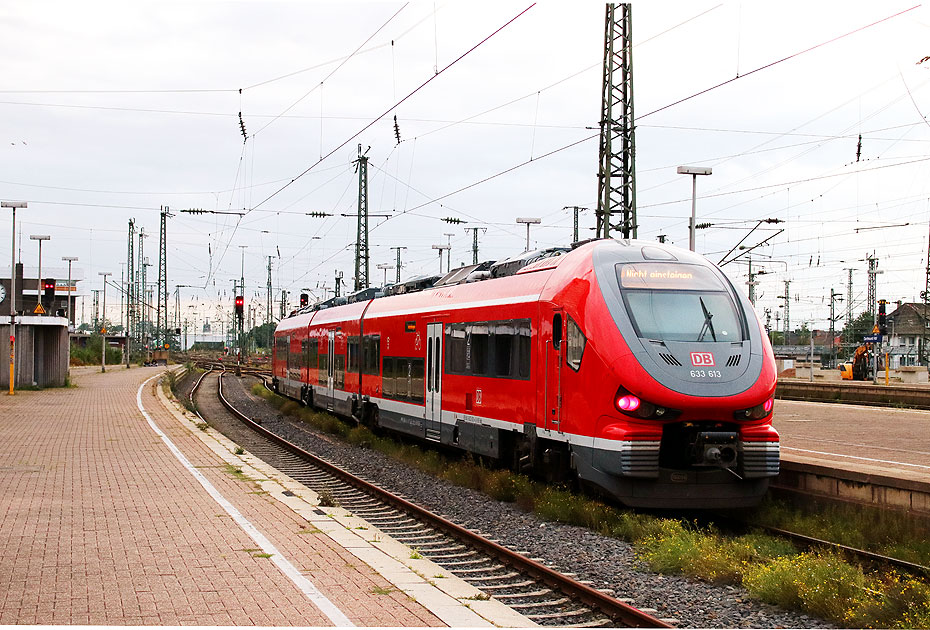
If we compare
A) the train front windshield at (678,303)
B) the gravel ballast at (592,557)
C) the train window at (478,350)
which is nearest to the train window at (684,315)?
the train front windshield at (678,303)

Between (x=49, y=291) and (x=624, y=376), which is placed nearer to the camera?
(x=624, y=376)

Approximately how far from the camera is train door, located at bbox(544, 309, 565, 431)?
12352 mm

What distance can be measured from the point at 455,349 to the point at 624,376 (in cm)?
598

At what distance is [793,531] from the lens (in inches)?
436

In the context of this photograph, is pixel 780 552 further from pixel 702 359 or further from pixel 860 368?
pixel 860 368

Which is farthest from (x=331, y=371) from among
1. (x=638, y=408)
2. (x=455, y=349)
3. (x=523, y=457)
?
(x=638, y=408)

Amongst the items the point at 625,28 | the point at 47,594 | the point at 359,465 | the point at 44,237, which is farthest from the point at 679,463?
the point at 44,237

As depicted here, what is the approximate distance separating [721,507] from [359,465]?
9224 mm

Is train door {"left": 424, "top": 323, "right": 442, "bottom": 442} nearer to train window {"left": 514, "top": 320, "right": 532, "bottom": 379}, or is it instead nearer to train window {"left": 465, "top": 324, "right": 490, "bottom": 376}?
train window {"left": 465, "top": 324, "right": 490, "bottom": 376}

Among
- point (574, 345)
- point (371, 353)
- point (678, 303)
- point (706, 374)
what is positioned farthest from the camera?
point (371, 353)

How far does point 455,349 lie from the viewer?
1667 cm

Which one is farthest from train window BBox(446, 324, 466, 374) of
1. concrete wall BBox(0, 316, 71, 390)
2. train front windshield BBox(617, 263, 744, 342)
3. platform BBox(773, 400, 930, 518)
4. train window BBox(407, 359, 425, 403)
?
concrete wall BBox(0, 316, 71, 390)

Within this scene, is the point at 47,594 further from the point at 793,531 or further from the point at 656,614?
the point at 793,531

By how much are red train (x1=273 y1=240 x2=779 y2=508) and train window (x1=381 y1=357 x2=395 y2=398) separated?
4672 mm
